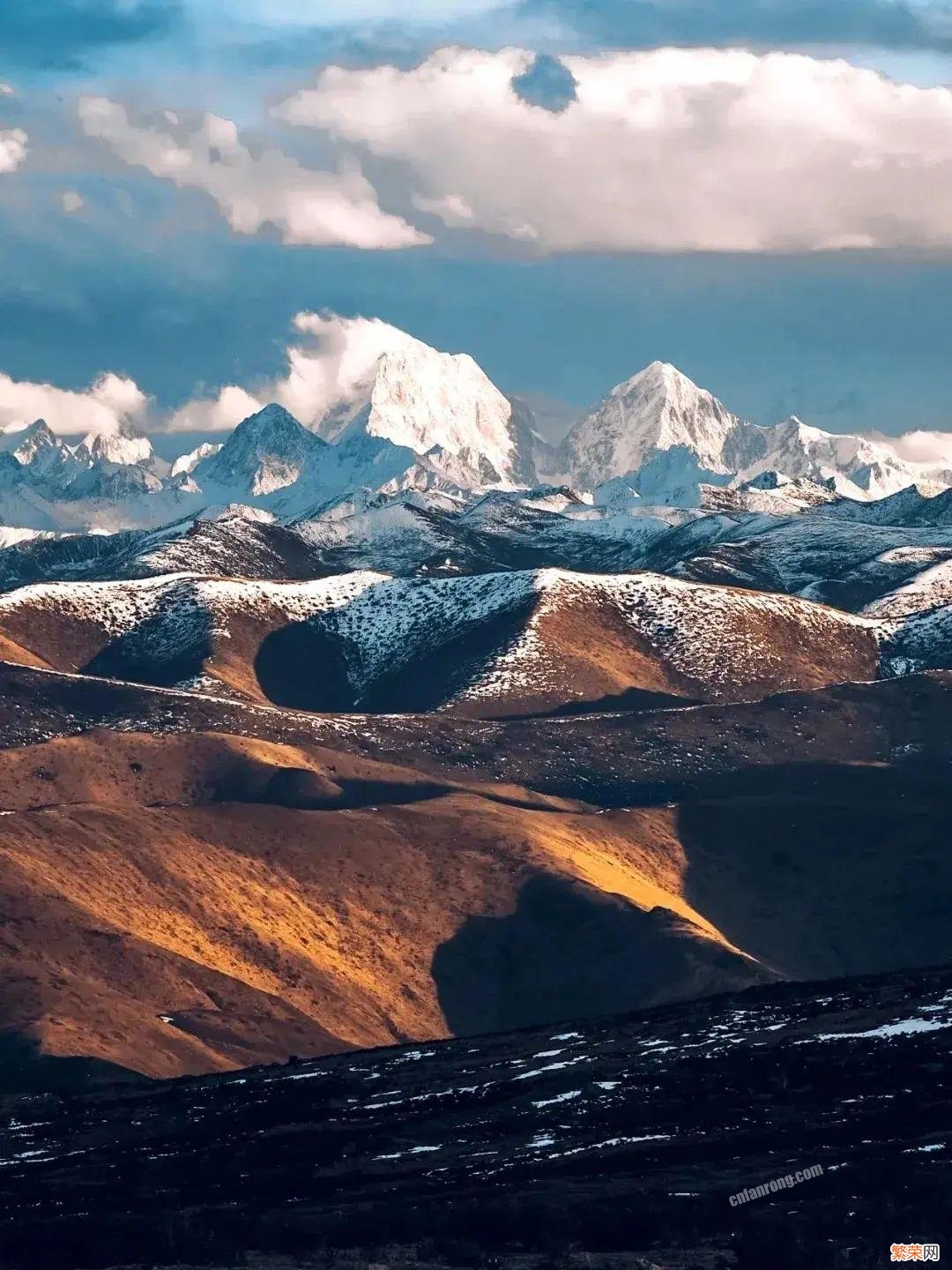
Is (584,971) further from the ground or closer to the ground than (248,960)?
closer to the ground

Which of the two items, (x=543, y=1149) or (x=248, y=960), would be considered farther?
(x=248, y=960)

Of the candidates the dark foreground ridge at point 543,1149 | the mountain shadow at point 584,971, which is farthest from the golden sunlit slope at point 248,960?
the dark foreground ridge at point 543,1149

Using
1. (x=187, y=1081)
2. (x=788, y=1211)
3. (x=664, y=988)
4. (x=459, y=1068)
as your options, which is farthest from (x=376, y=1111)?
(x=664, y=988)

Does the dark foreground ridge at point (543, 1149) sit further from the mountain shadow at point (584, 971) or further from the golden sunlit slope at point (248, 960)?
the mountain shadow at point (584, 971)

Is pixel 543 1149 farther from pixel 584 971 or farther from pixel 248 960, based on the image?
pixel 584 971

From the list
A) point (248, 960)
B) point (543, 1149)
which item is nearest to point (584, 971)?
point (248, 960)

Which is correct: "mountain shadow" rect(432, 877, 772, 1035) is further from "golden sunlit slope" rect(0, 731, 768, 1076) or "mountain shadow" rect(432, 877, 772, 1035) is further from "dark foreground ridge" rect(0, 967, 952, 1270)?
"dark foreground ridge" rect(0, 967, 952, 1270)

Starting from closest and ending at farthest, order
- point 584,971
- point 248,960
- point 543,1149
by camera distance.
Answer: point 543,1149
point 248,960
point 584,971

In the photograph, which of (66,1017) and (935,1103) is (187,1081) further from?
(935,1103)

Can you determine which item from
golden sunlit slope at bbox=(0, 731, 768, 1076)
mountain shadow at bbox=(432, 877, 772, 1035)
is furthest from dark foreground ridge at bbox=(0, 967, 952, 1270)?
mountain shadow at bbox=(432, 877, 772, 1035)
